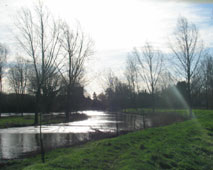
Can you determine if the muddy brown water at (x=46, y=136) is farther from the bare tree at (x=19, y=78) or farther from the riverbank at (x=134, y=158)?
the bare tree at (x=19, y=78)

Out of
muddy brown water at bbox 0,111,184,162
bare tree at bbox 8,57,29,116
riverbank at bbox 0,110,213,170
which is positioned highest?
bare tree at bbox 8,57,29,116

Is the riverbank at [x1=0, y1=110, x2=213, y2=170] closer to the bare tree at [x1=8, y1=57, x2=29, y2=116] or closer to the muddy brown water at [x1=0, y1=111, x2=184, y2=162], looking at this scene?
the muddy brown water at [x1=0, y1=111, x2=184, y2=162]

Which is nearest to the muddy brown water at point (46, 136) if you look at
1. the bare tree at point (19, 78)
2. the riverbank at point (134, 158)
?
the riverbank at point (134, 158)

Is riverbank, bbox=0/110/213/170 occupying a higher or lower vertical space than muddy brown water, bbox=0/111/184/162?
higher

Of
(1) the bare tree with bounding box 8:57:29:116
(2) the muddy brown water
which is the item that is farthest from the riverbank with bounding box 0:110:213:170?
(1) the bare tree with bounding box 8:57:29:116

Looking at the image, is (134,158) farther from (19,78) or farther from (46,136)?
(19,78)

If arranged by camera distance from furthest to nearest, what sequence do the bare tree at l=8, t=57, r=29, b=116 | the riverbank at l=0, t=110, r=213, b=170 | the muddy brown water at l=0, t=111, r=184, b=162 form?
the bare tree at l=8, t=57, r=29, b=116
the muddy brown water at l=0, t=111, r=184, b=162
the riverbank at l=0, t=110, r=213, b=170

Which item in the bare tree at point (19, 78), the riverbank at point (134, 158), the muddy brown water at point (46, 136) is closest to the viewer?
the riverbank at point (134, 158)

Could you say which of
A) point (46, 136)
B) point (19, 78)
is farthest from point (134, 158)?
point (19, 78)

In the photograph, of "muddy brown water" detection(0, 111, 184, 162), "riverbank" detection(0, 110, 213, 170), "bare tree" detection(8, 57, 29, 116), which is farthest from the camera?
"bare tree" detection(8, 57, 29, 116)

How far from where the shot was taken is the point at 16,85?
2186 inches

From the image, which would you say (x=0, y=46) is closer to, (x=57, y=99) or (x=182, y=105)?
(x=57, y=99)

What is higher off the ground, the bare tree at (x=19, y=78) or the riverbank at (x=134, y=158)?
the bare tree at (x=19, y=78)

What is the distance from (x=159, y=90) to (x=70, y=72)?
A: 45.4 meters
